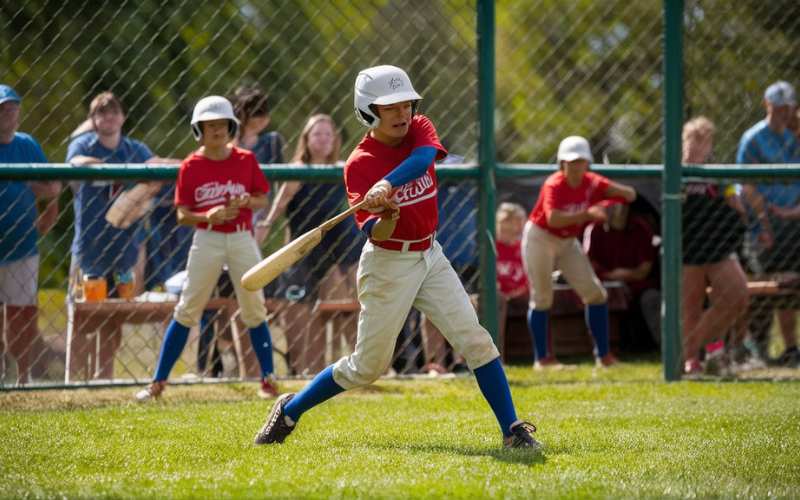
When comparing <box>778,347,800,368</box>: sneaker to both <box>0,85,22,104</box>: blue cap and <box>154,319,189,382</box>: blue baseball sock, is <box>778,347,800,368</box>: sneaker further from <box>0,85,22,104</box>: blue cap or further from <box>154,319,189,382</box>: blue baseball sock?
<box>0,85,22,104</box>: blue cap

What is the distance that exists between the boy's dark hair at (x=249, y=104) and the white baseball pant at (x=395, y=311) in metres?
2.80

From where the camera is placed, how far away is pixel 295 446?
16.5 feet

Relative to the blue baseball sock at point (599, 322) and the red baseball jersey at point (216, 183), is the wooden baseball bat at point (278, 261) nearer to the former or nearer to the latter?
the red baseball jersey at point (216, 183)

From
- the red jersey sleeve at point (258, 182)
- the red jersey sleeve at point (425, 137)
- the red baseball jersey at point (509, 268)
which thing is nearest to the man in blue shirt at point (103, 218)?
the red jersey sleeve at point (258, 182)

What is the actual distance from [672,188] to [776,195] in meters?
1.93

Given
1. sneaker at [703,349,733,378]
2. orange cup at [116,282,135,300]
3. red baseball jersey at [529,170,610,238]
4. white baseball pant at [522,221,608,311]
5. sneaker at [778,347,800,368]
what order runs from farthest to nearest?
1. sneaker at [778,347,800,368]
2. white baseball pant at [522,221,608,311]
3. red baseball jersey at [529,170,610,238]
4. sneaker at [703,349,733,378]
5. orange cup at [116,282,135,300]

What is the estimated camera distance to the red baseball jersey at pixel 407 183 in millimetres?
5027

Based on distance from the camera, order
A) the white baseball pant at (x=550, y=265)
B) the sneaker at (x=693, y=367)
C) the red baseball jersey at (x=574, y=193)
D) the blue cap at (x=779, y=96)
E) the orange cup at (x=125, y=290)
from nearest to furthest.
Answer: the orange cup at (x=125, y=290) < the sneaker at (x=693, y=367) < the red baseball jersey at (x=574, y=193) < the blue cap at (x=779, y=96) < the white baseball pant at (x=550, y=265)

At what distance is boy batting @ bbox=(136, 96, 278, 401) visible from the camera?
6.72 meters

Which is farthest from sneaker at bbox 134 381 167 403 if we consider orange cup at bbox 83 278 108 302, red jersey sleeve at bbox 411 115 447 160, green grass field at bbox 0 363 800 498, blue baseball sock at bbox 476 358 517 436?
red jersey sleeve at bbox 411 115 447 160

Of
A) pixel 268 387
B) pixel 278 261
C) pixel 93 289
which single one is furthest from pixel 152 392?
pixel 278 261

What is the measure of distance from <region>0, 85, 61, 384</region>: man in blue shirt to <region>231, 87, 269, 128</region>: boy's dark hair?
4.27 ft

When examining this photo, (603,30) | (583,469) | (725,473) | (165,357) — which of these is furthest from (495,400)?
(603,30)

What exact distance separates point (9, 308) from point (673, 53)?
4.56 metres
